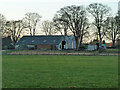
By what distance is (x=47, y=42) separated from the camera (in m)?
77.5

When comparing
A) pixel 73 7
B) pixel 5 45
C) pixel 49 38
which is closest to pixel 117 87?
pixel 73 7

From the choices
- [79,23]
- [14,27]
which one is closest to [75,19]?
[79,23]

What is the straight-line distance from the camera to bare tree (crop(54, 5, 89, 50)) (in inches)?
2341

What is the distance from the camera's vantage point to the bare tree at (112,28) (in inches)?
2395

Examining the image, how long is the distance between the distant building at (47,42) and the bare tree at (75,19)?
12.7m

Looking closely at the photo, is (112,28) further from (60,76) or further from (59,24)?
(60,76)

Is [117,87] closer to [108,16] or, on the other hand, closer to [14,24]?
[108,16]

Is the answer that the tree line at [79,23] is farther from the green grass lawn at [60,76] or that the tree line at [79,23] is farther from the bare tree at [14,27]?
the green grass lawn at [60,76]

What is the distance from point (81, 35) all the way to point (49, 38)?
15095mm

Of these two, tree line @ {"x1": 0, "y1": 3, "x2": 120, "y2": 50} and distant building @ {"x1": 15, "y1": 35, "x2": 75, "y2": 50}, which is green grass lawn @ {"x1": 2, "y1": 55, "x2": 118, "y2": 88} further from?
distant building @ {"x1": 15, "y1": 35, "x2": 75, "y2": 50}

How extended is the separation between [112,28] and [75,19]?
353 inches

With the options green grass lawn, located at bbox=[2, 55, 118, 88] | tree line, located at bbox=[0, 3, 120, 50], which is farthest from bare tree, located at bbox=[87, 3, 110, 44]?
green grass lawn, located at bbox=[2, 55, 118, 88]

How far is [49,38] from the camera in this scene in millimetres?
76312

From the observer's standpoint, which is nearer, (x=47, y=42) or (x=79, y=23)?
(x=79, y=23)
